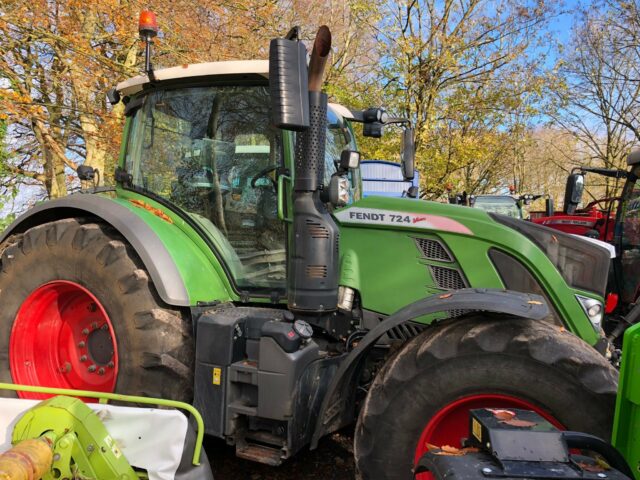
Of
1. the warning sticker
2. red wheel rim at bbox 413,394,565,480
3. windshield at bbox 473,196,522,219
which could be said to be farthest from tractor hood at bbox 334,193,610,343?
windshield at bbox 473,196,522,219

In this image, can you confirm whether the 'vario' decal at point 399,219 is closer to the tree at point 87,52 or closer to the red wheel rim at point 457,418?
the red wheel rim at point 457,418

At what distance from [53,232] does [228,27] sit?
1046 centimetres

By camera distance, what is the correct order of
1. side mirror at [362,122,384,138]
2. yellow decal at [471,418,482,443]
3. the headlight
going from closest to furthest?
yellow decal at [471,418,482,443], the headlight, side mirror at [362,122,384,138]

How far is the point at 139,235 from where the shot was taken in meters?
2.99

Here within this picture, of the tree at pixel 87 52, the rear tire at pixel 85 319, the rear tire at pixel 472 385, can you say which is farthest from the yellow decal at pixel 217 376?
the tree at pixel 87 52

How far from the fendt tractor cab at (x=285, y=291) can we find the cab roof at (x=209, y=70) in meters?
0.01

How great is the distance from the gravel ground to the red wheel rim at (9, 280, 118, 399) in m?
0.90

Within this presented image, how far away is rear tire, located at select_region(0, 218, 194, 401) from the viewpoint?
291 centimetres

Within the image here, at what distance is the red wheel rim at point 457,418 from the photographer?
7.31 ft

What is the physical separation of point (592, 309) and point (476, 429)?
1467 mm

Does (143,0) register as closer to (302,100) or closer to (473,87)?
(473,87)

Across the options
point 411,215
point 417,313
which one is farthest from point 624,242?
point 417,313

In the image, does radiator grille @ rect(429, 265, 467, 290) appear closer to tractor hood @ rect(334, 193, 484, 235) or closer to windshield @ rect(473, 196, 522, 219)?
tractor hood @ rect(334, 193, 484, 235)

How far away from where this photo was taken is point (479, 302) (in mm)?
2307
